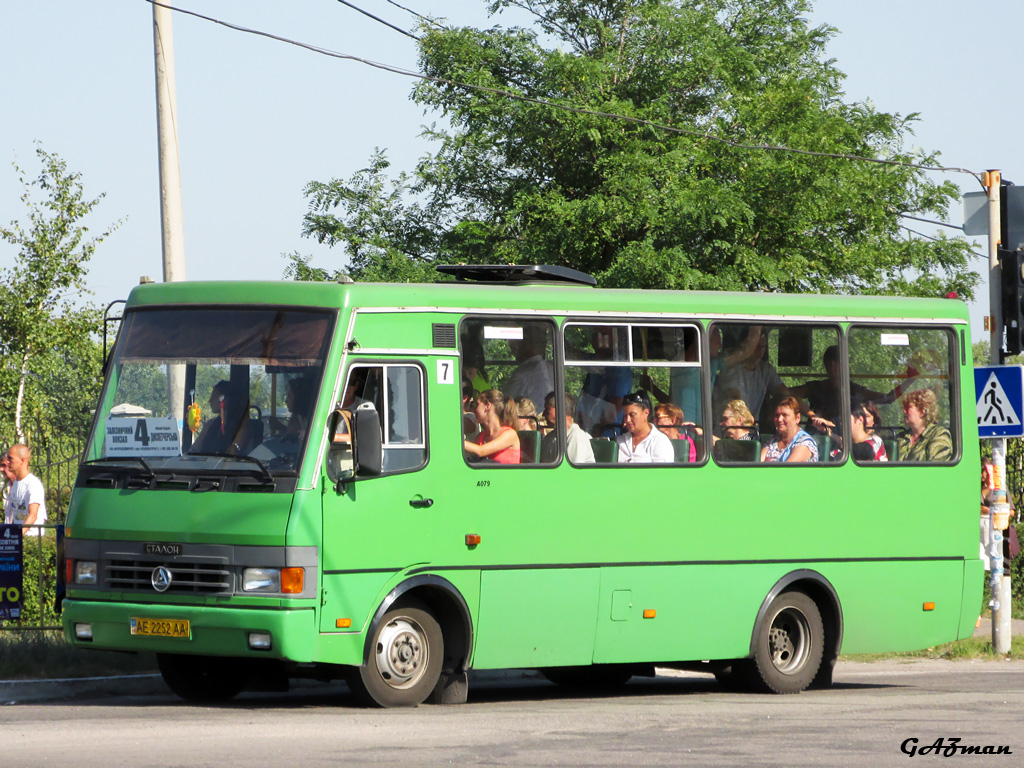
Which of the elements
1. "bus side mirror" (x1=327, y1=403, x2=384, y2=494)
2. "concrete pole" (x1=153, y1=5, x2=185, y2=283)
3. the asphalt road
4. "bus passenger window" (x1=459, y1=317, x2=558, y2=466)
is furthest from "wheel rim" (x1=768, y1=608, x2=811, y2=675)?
"concrete pole" (x1=153, y1=5, x2=185, y2=283)

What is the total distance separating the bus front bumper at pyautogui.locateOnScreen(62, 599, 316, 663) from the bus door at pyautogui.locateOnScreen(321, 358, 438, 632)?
0.24 metres

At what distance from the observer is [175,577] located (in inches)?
415

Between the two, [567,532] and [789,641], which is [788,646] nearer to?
[789,641]

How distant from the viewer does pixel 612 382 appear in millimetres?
12164

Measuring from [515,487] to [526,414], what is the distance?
561mm

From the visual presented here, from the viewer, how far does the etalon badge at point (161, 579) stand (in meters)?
10.6

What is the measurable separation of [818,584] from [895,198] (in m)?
15.1

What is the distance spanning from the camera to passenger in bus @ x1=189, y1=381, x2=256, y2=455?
1067 cm

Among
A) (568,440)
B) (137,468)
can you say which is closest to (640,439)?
(568,440)

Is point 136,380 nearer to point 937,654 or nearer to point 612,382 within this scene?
point 612,382

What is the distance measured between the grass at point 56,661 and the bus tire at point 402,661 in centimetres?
226

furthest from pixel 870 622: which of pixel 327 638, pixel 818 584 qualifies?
pixel 327 638

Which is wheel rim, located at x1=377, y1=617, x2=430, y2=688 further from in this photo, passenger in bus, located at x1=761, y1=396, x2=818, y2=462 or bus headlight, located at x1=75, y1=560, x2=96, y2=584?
passenger in bus, located at x1=761, y1=396, x2=818, y2=462

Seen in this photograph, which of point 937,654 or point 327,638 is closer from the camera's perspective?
point 327,638
